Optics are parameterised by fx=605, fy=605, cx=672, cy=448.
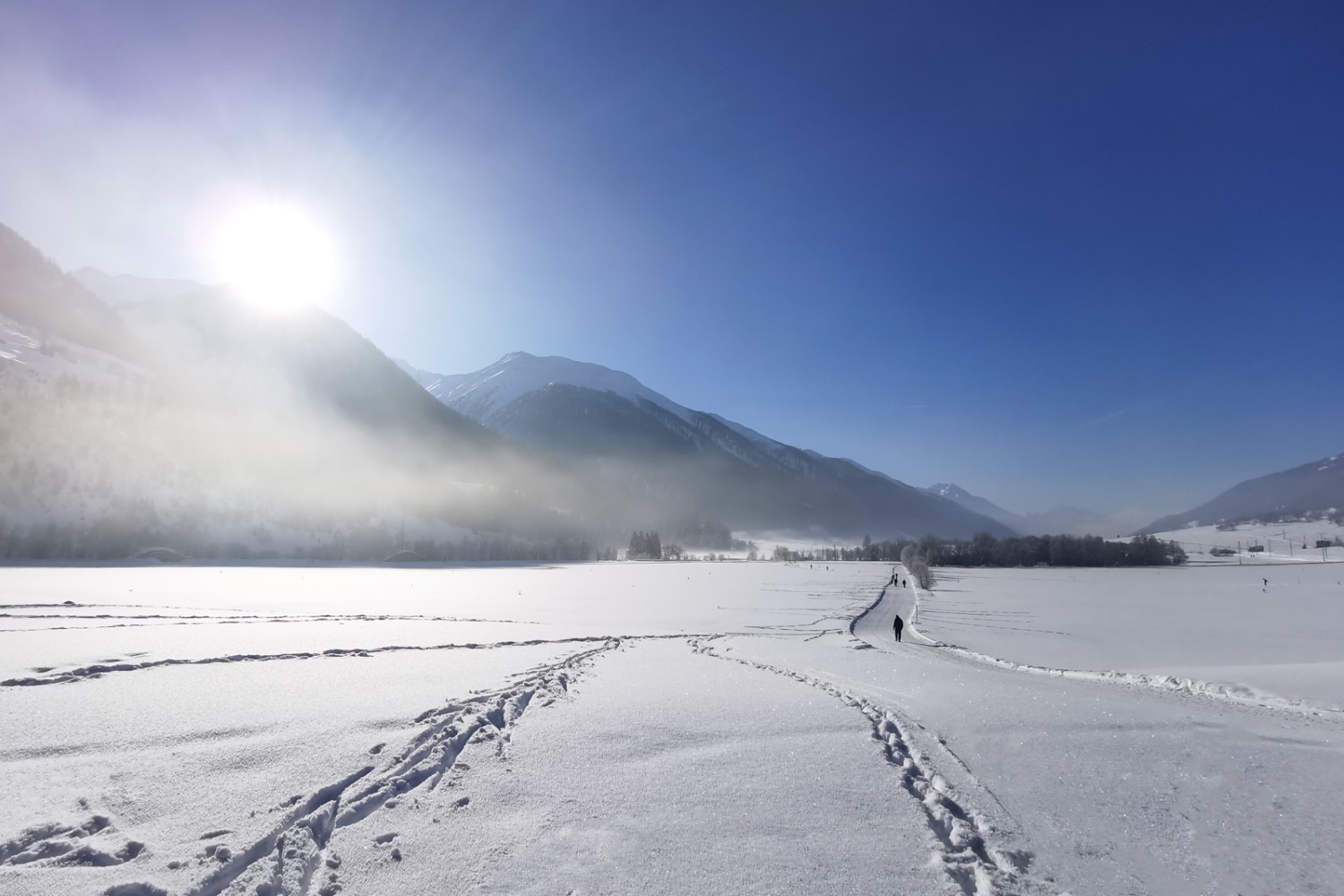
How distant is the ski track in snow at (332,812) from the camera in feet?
16.5

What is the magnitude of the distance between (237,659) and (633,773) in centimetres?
1251

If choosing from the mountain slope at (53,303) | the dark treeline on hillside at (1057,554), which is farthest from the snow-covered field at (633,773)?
the mountain slope at (53,303)

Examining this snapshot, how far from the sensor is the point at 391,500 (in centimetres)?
15975

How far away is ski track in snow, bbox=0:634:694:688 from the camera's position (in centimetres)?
1176

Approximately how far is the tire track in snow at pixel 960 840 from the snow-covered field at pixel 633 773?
0.04m

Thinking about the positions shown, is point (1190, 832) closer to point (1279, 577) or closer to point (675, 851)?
point (675, 851)

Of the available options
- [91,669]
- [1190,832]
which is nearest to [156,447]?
[91,669]

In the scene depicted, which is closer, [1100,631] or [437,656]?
[437,656]

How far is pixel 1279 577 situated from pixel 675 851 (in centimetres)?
12424

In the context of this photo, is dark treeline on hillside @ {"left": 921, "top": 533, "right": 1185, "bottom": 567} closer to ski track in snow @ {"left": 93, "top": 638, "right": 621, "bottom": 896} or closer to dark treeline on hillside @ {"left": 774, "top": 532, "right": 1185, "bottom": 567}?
dark treeline on hillside @ {"left": 774, "top": 532, "right": 1185, "bottom": 567}

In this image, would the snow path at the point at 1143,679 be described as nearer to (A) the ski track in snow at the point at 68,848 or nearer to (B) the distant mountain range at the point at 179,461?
(A) the ski track in snow at the point at 68,848

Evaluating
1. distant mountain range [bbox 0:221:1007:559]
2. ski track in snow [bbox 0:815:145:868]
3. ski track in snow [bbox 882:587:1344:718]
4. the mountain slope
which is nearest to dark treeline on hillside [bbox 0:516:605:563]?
distant mountain range [bbox 0:221:1007:559]

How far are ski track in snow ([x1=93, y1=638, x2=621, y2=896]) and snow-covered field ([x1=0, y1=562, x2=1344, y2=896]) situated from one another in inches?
1.4

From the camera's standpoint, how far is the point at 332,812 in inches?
247
